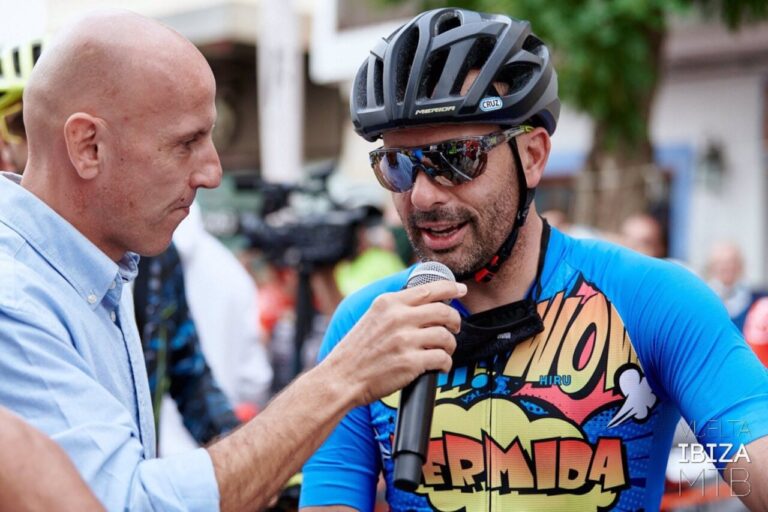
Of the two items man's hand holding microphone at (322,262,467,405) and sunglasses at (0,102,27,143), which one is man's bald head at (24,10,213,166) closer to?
man's hand holding microphone at (322,262,467,405)

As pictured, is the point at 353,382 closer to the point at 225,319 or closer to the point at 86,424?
the point at 86,424

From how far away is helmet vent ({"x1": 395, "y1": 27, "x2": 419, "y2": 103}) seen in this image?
7.77ft

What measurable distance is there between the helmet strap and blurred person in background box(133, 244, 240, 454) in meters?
1.21

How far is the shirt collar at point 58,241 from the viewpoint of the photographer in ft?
6.01

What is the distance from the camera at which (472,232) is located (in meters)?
2.35

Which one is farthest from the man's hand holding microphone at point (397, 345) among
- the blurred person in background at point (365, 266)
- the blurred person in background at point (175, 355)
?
the blurred person in background at point (365, 266)

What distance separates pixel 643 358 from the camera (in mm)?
2186

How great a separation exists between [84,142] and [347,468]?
3.30ft

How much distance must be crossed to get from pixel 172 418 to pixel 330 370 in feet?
9.01

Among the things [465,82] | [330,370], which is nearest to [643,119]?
[465,82]

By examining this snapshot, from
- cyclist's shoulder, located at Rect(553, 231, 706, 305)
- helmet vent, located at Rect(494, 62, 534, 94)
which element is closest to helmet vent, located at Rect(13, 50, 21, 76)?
helmet vent, located at Rect(494, 62, 534, 94)

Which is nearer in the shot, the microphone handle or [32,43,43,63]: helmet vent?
the microphone handle

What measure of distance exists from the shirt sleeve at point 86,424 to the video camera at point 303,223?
4.14m

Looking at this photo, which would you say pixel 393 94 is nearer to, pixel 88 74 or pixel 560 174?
pixel 88 74
